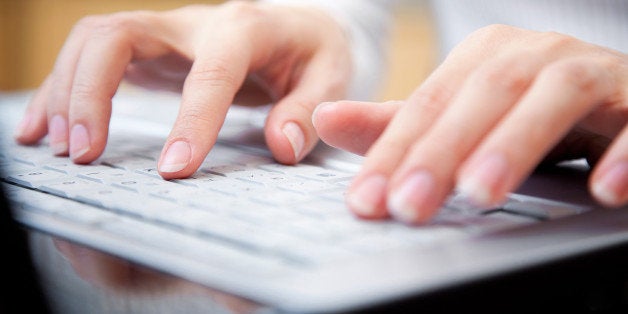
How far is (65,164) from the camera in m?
0.51

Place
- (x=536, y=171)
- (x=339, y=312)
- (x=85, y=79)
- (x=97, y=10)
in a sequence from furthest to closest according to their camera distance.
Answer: (x=97, y=10) < (x=85, y=79) < (x=536, y=171) < (x=339, y=312)

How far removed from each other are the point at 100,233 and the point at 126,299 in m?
0.04

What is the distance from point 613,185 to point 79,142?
37 centimetres

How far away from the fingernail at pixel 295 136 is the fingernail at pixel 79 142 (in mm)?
149

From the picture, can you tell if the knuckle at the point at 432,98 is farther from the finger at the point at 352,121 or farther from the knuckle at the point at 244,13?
the knuckle at the point at 244,13

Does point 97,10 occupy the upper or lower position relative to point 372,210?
lower

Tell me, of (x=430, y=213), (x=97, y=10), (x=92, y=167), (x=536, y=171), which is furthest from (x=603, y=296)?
(x=97, y=10)

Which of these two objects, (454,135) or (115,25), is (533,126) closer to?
(454,135)

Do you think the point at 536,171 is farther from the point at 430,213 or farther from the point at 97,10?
the point at 97,10

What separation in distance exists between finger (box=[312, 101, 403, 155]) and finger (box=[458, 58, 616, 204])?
0.29 feet

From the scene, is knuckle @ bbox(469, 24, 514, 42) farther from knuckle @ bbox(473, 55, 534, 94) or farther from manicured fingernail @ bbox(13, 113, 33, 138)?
manicured fingernail @ bbox(13, 113, 33, 138)

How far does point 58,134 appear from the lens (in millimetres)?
573

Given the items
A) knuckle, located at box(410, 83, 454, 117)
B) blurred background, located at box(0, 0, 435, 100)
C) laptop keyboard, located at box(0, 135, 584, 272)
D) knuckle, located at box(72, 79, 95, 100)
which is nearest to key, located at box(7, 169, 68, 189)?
laptop keyboard, located at box(0, 135, 584, 272)

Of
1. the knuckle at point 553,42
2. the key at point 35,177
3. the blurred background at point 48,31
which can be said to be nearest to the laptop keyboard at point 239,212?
the key at point 35,177
